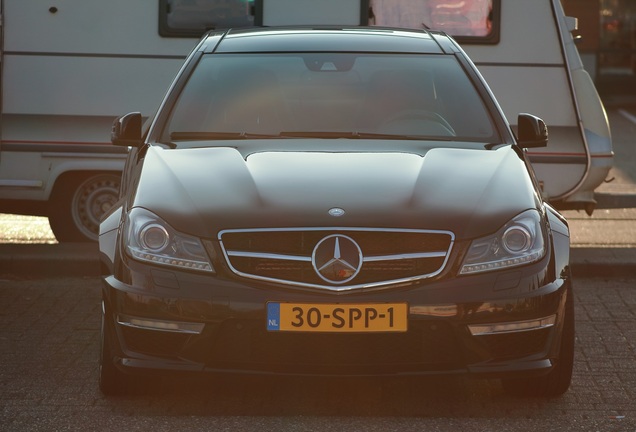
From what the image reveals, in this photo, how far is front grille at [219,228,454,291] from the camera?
17.7 ft

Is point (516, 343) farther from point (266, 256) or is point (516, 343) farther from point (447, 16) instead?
point (447, 16)

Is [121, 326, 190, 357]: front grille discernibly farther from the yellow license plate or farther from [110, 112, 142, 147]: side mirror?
[110, 112, 142, 147]: side mirror

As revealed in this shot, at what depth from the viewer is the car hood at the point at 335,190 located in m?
5.48

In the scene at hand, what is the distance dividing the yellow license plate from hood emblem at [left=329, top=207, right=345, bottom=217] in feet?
1.19

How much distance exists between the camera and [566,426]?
5.49 meters

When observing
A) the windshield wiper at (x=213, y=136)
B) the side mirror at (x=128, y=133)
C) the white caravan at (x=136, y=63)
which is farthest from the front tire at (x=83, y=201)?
the windshield wiper at (x=213, y=136)

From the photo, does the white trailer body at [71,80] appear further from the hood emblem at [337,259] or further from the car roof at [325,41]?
the hood emblem at [337,259]

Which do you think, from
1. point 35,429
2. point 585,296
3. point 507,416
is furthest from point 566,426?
point 585,296

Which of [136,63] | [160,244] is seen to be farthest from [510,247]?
[136,63]

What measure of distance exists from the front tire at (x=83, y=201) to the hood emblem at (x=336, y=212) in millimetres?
5157

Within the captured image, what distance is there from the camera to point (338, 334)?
210 inches

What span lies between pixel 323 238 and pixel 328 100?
62.7 inches

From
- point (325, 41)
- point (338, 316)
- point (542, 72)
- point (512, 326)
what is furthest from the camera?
point (542, 72)

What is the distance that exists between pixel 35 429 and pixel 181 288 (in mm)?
739
